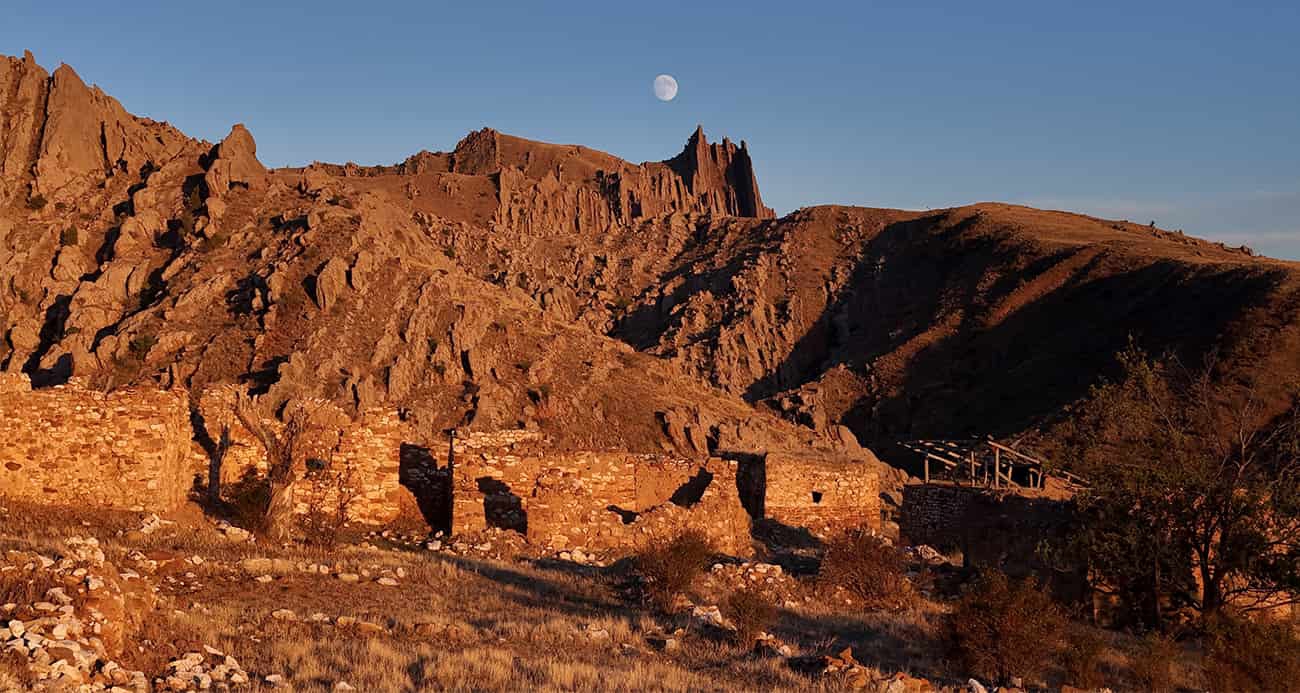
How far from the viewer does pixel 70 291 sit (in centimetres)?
5378

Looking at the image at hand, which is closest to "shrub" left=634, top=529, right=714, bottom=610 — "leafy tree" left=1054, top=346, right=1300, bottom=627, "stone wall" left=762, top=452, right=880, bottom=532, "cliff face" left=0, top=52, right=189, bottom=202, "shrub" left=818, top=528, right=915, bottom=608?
"shrub" left=818, top=528, right=915, bottom=608

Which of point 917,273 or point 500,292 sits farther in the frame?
point 917,273

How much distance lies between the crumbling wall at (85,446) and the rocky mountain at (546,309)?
29340 mm

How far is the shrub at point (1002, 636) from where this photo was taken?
12.4 meters

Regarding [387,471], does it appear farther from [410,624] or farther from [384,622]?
[410,624]

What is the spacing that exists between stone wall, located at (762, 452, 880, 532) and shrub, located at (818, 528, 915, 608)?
30.0ft

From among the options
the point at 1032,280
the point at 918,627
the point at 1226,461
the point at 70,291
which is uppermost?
the point at 1032,280

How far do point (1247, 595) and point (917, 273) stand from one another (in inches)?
3285

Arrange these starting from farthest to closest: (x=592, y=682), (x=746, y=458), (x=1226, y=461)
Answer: (x=746, y=458) < (x=1226, y=461) < (x=592, y=682)

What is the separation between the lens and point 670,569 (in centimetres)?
1462

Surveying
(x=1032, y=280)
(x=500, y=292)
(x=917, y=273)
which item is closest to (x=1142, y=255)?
(x=1032, y=280)

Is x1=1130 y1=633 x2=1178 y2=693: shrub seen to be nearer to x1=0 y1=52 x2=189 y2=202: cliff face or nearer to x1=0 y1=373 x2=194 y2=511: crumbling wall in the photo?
x1=0 y1=373 x2=194 y2=511: crumbling wall

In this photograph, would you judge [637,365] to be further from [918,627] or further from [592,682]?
[592,682]

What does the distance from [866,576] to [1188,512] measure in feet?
16.9
